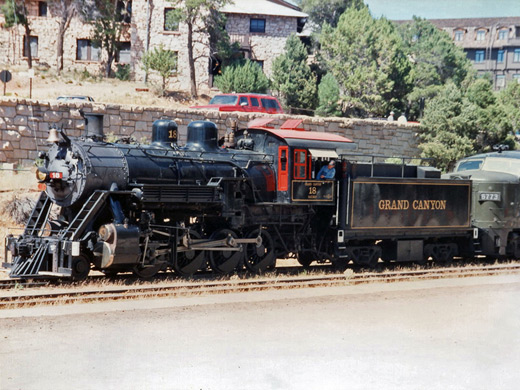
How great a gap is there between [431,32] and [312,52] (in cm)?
1508

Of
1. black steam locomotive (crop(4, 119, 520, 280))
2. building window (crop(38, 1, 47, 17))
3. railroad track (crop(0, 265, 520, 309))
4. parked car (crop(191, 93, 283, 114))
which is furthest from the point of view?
building window (crop(38, 1, 47, 17))

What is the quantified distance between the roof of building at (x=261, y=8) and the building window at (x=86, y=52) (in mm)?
8294

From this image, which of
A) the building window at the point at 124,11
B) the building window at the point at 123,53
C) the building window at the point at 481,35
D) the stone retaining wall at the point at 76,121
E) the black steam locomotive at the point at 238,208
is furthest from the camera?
the building window at the point at 481,35

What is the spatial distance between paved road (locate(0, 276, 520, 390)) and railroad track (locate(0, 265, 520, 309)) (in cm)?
45

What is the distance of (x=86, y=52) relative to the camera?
146 feet

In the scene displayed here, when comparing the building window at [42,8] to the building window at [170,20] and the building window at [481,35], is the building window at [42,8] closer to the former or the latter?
the building window at [170,20]

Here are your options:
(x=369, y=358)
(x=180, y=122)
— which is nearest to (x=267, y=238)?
(x=369, y=358)

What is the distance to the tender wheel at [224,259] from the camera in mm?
15320

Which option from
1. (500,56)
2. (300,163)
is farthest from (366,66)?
(500,56)

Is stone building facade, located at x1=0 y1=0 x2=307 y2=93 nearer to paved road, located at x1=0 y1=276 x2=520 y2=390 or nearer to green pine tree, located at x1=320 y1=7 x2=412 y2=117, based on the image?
green pine tree, located at x1=320 y1=7 x2=412 y2=117

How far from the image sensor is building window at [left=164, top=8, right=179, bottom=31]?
132 ft

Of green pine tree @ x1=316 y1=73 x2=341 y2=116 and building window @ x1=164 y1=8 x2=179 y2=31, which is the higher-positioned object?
building window @ x1=164 y1=8 x2=179 y2=31

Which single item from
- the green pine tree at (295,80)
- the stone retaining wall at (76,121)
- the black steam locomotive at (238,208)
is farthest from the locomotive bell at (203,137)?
the green pine tree at (295,80)

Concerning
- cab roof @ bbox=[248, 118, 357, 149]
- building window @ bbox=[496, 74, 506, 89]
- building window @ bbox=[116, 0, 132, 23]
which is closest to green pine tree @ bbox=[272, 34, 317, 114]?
building window @ bbox=[116, 0, 132, 23]
